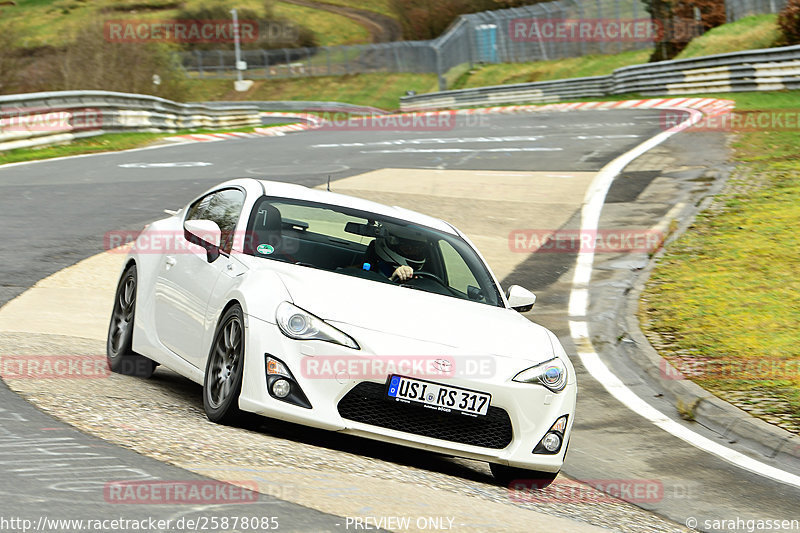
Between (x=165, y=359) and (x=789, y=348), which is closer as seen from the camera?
(x=165, y=359)

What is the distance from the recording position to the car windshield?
729cm

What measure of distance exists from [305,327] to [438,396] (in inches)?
31.5

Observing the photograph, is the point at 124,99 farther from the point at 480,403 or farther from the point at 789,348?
the point at 480,403

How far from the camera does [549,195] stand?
18.6m

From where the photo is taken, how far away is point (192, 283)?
7.38 meters

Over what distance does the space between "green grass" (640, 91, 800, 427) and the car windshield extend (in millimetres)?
2498

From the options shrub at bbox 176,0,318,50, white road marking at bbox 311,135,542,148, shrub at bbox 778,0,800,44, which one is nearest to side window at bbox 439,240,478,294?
white road marking at bbox 311,135,542,148

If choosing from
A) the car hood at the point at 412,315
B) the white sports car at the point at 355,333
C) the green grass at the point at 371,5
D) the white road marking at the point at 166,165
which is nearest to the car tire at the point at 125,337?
the white sports car at the point at 355,333

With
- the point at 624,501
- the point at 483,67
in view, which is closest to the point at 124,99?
the point at 624,501

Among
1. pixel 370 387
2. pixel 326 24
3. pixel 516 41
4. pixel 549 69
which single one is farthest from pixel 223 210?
pixel 326 24

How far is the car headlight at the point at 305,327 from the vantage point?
6059mm

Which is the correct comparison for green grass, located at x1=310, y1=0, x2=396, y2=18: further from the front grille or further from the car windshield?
the front grille

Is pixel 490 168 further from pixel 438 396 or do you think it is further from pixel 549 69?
pixel 549 69

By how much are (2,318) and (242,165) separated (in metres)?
13.3
